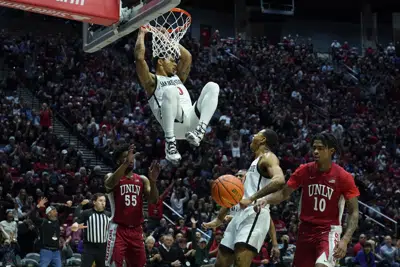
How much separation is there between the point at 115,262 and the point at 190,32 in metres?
23.3

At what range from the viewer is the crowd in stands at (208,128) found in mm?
17734

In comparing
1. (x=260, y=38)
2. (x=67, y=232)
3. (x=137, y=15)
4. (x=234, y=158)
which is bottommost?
(x=67, y=232)

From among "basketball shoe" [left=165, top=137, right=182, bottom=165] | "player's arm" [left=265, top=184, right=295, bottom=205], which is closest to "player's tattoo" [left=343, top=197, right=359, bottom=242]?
"player's arm" [left=265, top=184, right=295, bottom=205]

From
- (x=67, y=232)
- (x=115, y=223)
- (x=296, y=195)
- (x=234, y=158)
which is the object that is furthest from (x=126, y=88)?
(x=115, y=223)

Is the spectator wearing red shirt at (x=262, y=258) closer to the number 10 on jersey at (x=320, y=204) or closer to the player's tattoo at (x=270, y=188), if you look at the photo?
the player's tattoo at (x=270, y=188)

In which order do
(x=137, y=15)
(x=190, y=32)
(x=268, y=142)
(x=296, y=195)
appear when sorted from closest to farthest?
(x=137, y=15) → (x=268, y=142) → (x=296, y=195) → (x=190, y=32)

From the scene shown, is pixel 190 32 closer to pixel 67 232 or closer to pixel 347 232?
pixel 67 232

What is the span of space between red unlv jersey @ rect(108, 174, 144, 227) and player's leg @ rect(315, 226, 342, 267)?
120 inches

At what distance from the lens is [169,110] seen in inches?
382

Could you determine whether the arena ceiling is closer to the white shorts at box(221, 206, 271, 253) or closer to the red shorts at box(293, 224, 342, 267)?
the white shorts at box(221, 206, 271, 253)

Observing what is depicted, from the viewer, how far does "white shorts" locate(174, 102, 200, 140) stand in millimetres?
9977

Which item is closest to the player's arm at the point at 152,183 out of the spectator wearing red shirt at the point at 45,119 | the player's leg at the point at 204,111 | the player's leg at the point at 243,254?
the player's leg at the point at 204,111

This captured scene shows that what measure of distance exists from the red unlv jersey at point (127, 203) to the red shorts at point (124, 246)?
10cm

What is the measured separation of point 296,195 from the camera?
72.9ft
